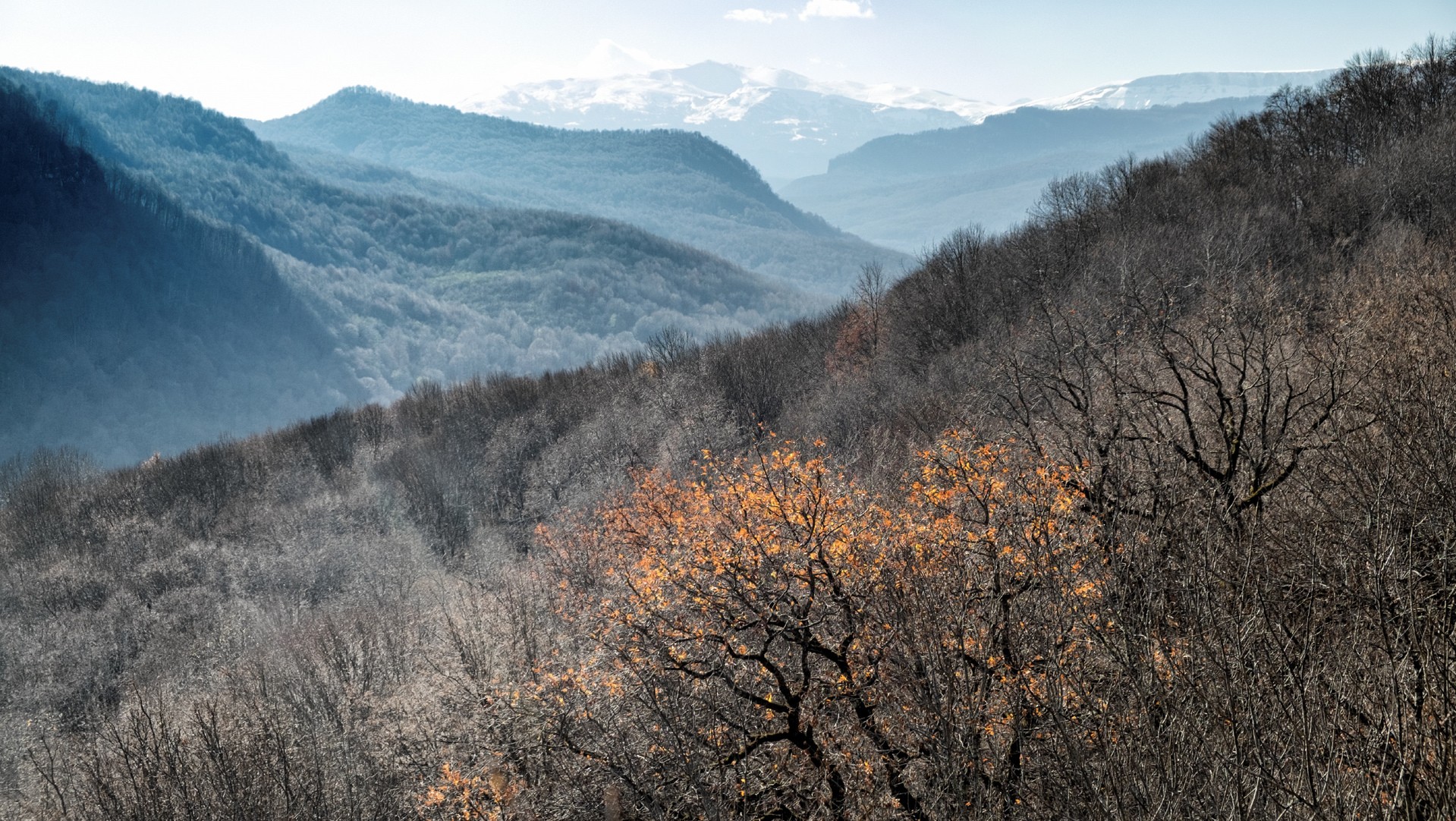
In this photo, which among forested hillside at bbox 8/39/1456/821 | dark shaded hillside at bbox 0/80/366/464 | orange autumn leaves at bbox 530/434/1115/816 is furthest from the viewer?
dark shaded hillside at bbox 0/80/366/464

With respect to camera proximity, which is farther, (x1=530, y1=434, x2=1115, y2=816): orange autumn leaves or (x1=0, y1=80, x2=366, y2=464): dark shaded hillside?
(x1=0, y1=80, x2=366, y2=464): dark shaded hillside

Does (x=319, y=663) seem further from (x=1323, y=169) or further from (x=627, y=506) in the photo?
(x=1323, y=169)

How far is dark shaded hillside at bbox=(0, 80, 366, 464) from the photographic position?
134 metres

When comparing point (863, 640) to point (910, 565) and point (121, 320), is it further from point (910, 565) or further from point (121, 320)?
point (121, 320)

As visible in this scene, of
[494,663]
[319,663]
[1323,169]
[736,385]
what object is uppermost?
[1323,169]

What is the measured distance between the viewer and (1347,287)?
22359mm

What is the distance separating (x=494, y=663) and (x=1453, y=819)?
74.9 ft

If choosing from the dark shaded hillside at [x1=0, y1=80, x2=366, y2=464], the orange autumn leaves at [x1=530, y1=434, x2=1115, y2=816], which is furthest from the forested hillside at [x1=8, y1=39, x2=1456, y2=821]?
the dark shaded hillside at [x1=0, y1=80, x2=366, y2=464]

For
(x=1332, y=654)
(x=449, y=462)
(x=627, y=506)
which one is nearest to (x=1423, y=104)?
(x=627, y=506)

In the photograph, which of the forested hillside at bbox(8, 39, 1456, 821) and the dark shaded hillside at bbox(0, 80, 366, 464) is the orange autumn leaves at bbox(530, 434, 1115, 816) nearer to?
the forested hillside at bbox(8, 39, 1456, 821)

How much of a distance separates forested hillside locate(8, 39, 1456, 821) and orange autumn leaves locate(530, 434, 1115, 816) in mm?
88

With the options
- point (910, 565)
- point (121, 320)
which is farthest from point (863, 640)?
point (121, 320)

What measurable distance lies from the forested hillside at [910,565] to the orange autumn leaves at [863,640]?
88 mm

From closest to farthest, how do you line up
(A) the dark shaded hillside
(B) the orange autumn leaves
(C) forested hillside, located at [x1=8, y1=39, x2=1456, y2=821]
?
(C) forested hillside, located at [x1=8, y1=39, x2=1456, y2=821] < (B) the orange autumn leaves < (A) the dark shaded hillside
